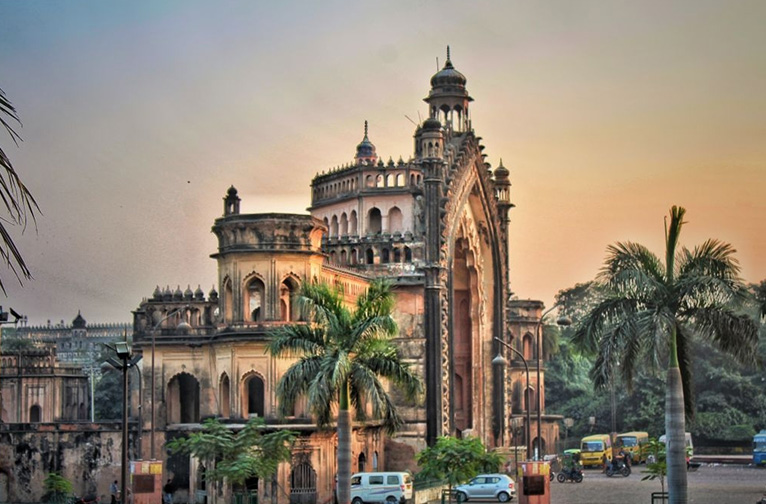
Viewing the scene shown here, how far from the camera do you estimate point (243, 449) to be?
48250mm

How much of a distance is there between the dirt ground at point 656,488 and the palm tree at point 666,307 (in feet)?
56.6

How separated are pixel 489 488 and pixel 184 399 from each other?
1362 cm

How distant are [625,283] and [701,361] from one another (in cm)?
6617

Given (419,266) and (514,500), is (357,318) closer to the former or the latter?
(514,500)

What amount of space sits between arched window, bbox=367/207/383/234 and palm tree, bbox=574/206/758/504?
138 feet

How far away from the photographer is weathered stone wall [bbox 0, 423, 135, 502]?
183 ft

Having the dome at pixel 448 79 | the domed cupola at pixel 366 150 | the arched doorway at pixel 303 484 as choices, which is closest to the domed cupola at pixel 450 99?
the dome at pixel 448 79

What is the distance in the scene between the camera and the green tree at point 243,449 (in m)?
47.4

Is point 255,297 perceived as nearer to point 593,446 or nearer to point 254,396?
point 254,396

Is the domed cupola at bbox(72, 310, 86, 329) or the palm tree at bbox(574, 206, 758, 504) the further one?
the domed cupola at bbox(72, 310, 86, 329)

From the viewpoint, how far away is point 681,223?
33781 millimetres

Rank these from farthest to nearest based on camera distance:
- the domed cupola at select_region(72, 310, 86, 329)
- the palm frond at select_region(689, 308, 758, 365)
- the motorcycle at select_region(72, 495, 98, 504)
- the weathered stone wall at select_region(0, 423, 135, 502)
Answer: the domed cupola at select_region(72, 310, 86, 329) < the weathered stone wall at select_region(0, 423, 135, 502) < the motorcycle at select_region(72, 495, 98, 504) < the palm frond at select_region(689, 308, 758, 365)

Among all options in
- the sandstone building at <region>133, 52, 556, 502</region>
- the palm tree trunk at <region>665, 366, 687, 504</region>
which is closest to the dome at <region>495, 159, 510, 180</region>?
the sandstone building at <region>133, 52, 556, 502</region>

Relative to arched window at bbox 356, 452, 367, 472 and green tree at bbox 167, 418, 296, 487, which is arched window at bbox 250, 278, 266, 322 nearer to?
green tree at bbox 167, 418, 296, 487
